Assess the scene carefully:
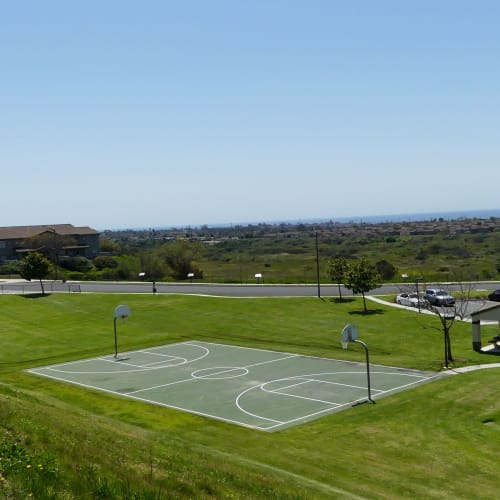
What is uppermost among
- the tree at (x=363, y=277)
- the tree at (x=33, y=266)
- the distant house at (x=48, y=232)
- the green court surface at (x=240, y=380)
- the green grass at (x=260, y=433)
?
the distant house at (x=48, y=232)

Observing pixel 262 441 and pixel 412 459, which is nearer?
pixel 412 459

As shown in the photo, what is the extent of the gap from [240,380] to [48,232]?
89206 millimetres

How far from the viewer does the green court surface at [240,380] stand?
30.0 metres

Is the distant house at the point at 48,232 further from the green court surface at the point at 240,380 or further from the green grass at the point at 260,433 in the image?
the green court surface at the point at 240,380

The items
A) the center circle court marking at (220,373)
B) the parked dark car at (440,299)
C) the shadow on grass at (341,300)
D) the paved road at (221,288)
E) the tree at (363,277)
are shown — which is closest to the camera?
the center circle court marking at (220,373)

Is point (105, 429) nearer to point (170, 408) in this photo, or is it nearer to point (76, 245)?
point (170, 408)

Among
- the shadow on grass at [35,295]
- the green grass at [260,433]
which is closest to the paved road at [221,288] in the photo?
the shadow on grass at [35,295]

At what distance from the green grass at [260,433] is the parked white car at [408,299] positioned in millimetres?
2987

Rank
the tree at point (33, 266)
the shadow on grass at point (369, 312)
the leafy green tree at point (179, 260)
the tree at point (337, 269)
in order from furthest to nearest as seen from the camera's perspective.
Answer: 1. the leafy green tree at point (179, 260)
2. the tree at point (33, 266)
3. the tree at point (337, 269)
4. the shadow on grass at point (369, 312)

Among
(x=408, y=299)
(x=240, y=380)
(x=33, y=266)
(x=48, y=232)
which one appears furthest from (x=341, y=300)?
(x=48, y=232)

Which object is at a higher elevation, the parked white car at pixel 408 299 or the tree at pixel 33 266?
the tree at pixel 33 266

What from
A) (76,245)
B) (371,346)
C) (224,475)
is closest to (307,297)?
(371,346)

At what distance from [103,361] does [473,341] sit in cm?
2367

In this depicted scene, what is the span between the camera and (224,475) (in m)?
16.0
